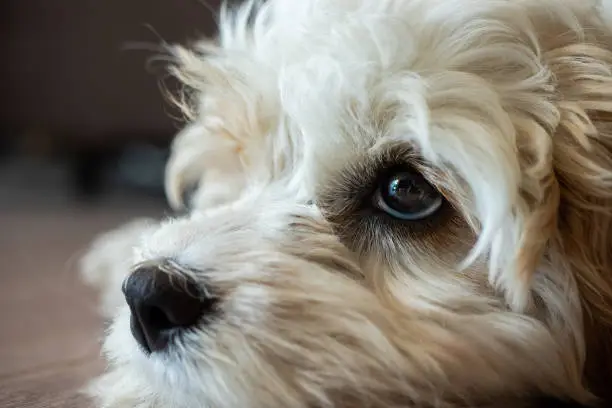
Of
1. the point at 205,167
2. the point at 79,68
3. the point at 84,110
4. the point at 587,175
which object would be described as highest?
the point at 79,68

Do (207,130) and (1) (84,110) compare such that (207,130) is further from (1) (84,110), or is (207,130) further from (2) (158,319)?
(1) (84,110)

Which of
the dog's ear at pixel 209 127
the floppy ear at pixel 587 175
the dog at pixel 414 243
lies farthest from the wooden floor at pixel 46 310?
the floppy ear at pixel 587 175

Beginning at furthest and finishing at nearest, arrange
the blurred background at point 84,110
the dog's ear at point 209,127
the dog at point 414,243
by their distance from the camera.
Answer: the blurred background at point 84,110, the dog's ear at point 209,127, the dog at point 414,243

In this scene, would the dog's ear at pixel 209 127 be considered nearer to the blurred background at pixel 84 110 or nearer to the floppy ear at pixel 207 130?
the floppy ear at pixel 207 130

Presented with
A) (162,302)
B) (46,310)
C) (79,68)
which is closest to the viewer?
(162,302)

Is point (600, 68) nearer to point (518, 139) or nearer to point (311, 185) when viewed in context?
point (518, 139)

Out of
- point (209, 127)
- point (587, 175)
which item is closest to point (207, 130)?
point (209, 127)

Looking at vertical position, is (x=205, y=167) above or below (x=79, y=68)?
below

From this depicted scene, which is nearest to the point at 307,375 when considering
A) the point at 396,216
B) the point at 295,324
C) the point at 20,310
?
the point at 295,324
